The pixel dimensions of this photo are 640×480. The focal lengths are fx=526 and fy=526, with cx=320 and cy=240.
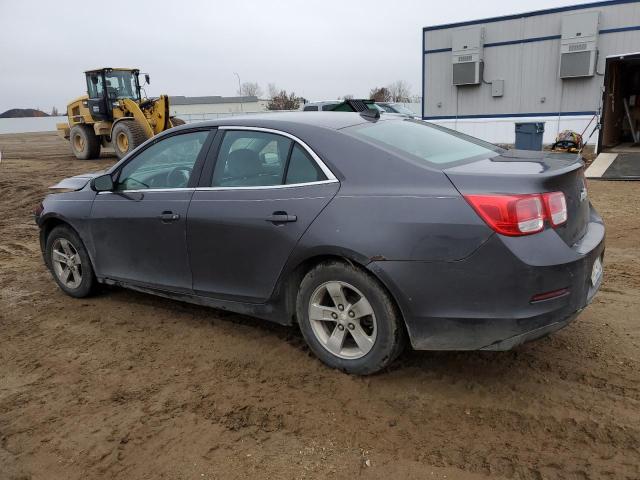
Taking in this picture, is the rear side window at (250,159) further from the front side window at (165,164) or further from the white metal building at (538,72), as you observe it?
the white metal building at (538,72)

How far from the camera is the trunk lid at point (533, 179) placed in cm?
269

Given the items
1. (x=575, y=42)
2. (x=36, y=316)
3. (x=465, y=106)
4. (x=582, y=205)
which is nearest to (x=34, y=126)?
(x=465, y=106)

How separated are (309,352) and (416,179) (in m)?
1.44

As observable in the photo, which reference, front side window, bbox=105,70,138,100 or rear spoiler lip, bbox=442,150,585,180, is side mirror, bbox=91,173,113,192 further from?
front side window, bbox=105,70,138,100

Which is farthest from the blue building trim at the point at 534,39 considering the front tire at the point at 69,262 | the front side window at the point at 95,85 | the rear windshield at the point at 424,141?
the front tire at the point at 69,262

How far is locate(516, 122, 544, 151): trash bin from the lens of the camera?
12922 millimetres

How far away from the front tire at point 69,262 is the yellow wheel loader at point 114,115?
1183 centimetres

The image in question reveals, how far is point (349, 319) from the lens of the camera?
3.11m

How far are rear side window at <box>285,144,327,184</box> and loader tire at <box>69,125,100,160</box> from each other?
17.9 metres

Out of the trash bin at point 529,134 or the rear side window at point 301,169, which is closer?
the rear side window at point 301,169

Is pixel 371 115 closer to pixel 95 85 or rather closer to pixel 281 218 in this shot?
pixel 281 218

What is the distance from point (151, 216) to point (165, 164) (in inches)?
18.9

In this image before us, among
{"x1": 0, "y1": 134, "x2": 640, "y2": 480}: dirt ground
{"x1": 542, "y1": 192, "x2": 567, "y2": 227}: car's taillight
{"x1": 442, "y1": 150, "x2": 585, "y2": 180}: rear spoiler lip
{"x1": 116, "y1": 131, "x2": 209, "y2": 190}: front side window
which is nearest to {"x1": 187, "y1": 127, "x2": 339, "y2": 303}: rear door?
{"x1": 116, "y1": 131, "x2": 209, "y2": 190}: front side window

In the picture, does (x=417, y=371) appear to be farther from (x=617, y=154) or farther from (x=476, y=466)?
(x=617, y=154)
